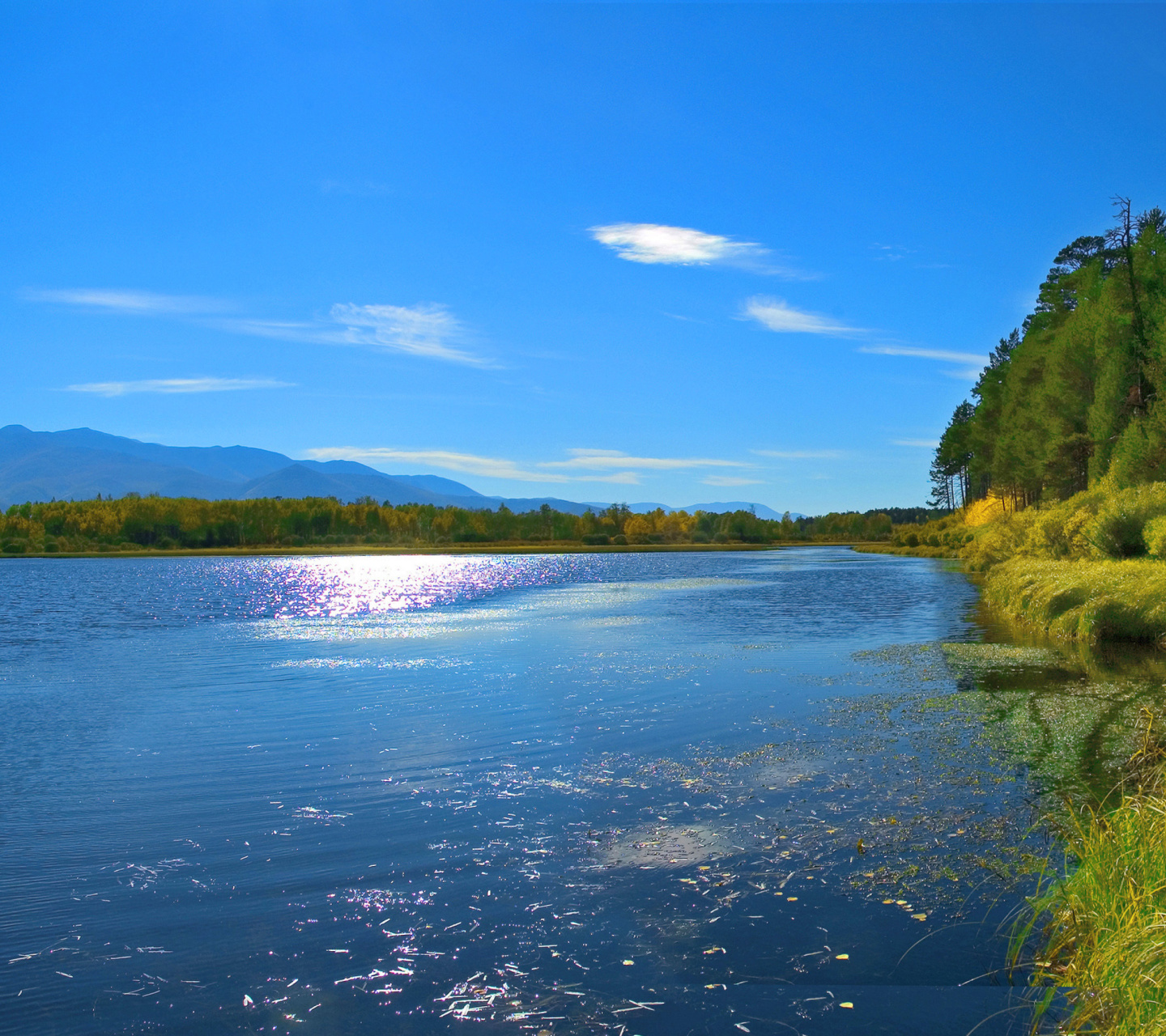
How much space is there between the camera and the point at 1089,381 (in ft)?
190

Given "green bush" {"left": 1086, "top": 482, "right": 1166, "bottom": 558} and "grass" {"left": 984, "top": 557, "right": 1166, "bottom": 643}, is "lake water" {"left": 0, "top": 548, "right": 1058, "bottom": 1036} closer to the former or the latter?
"grass" {"left": 984, "top": 557, "right": 1166, "bottom": 643}

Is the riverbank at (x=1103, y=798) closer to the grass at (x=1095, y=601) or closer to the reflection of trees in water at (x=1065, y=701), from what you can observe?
the grass at (x=1095, y=601)

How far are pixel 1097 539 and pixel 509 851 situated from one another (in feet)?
106

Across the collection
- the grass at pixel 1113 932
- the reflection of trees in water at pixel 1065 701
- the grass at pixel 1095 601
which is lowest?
the reflection of trees in water at pixel 1065 701

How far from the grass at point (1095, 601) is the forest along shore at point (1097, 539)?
0.05 m

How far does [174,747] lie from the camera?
16.5m

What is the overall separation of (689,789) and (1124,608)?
1912cm

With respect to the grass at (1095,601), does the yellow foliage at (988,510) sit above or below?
above

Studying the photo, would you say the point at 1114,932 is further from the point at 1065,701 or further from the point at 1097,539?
Answer: the point at 1097,539

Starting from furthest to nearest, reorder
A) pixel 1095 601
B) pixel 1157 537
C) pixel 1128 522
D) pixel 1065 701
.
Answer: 1. pixel 1128 522
2. pixel 1157 537
3. pixel 1095 601
4. pixel 1065 701

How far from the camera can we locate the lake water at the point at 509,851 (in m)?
7.29

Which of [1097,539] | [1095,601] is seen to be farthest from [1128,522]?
[1095,601]

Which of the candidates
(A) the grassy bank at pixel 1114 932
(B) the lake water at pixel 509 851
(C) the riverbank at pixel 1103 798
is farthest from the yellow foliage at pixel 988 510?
(A) the grassy bank at pixel 1114 932

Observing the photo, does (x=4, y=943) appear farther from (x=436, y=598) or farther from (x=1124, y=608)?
(x=436, y=598)
